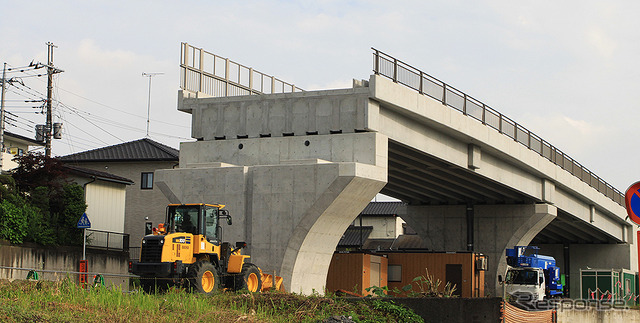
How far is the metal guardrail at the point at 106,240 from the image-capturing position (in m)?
37.8

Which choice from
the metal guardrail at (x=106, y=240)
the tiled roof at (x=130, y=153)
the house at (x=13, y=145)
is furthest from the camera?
the house at (x=13, y=145)

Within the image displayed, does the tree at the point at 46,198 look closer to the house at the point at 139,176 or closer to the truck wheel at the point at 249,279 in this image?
the truck wheel at the point at 249,279

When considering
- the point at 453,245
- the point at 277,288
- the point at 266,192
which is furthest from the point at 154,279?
the point at 453,245

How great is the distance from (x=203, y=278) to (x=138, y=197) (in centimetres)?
3538

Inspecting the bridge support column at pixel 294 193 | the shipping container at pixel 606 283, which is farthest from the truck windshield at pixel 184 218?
the shipping container at pixel 606 283

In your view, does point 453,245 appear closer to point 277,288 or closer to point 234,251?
point 277,288

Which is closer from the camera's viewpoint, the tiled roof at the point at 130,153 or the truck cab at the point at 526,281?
the truck cab at the point at 526,281

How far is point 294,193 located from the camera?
31.0 meters

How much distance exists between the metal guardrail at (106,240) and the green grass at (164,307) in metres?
17.6

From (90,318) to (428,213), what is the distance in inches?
1606

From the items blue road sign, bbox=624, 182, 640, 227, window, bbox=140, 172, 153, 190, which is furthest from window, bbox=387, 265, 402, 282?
blue road sign, bbox=624, 182, 640, 227

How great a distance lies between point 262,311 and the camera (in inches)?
789

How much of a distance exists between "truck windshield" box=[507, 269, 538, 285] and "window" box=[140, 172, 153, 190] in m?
27.1

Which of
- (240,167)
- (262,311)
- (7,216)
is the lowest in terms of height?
(262,311)
